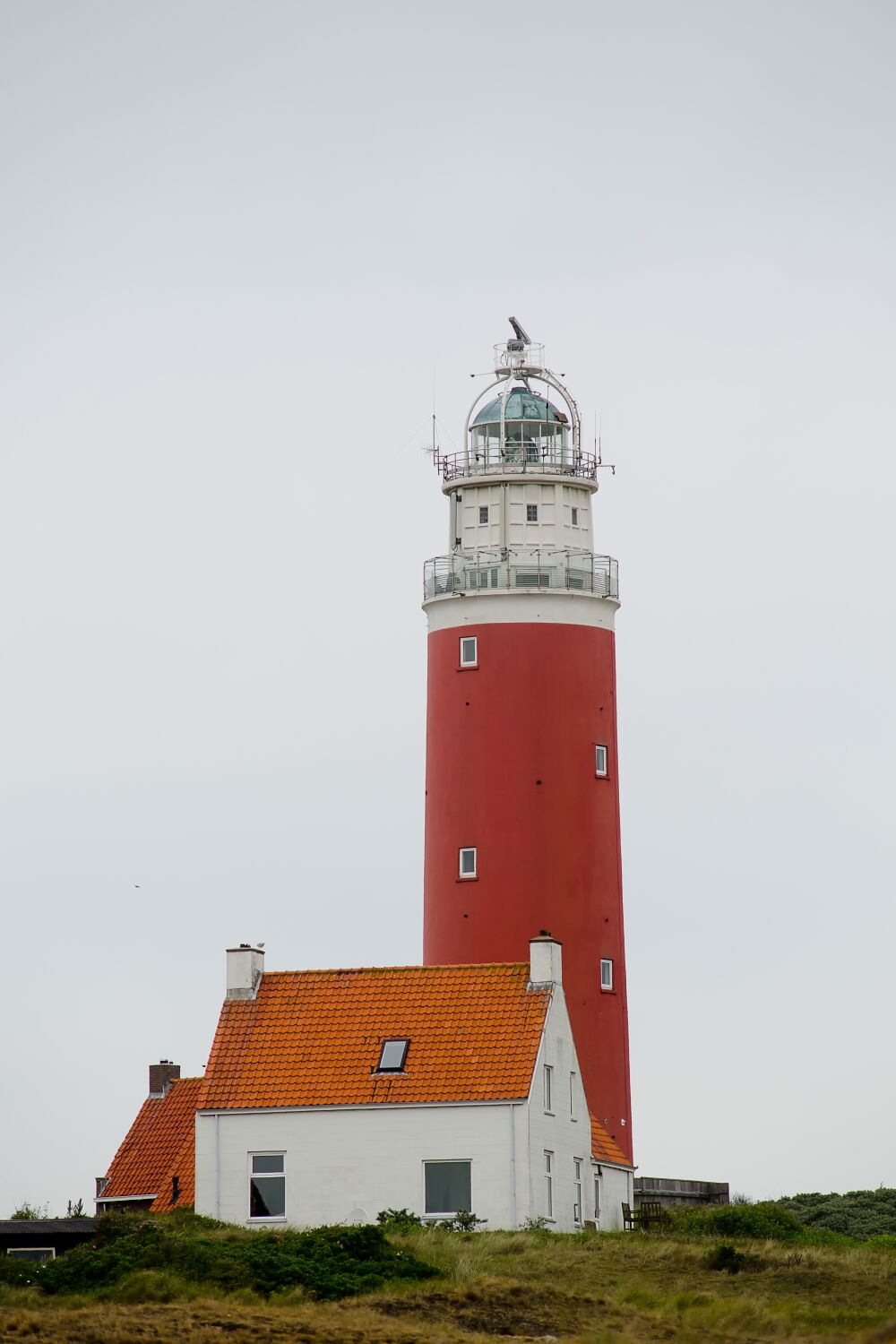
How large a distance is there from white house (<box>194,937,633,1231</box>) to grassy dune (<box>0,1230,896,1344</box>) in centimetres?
205

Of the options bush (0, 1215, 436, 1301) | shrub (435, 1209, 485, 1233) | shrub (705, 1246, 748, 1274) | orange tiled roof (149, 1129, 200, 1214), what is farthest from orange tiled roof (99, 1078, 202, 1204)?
shrub (705, 1246, 748, 1274)

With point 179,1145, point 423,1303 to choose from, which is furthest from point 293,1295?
point 179,1145

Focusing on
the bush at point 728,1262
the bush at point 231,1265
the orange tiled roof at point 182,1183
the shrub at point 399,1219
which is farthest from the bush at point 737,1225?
the bush at point 231,1265

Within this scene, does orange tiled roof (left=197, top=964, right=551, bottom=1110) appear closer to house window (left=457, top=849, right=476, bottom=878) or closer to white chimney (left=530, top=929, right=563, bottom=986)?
white chimney (left=530, top=929, right=563, bottom=986)

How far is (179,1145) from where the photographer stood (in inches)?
1994

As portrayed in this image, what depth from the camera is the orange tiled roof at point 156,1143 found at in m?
50.3

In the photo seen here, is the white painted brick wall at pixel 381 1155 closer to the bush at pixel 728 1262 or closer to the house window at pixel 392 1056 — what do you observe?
the house window at pixel 392 1056

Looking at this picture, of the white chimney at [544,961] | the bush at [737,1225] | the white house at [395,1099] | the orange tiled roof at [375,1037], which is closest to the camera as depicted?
the white house at [395,1099]

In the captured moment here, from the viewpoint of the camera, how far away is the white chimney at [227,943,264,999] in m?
47.0

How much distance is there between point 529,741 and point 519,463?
19.5 feet

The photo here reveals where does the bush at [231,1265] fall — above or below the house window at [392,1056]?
below

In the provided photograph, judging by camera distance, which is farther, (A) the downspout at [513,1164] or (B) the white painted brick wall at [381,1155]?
(B) the white painted brick wall at [381,1155]

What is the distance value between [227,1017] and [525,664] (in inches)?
390

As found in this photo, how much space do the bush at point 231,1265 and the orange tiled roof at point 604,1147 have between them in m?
9.03
